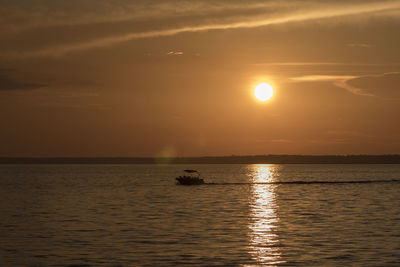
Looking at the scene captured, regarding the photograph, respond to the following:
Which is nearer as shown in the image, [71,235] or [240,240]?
[240,240]

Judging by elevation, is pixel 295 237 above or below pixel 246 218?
below

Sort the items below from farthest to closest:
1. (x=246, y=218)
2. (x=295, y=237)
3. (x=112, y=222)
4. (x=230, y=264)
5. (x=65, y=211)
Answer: (x=65, y=211) < (x=246, y=218) < (x=112, y=222) < (x=295, y=237) < (x=230, y=264)

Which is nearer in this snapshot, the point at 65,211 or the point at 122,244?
the point at 122,244

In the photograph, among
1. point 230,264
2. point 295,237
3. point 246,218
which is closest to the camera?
point 230,264

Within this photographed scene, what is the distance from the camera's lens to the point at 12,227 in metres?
58.9

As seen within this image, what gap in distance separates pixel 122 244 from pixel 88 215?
25.9 meters

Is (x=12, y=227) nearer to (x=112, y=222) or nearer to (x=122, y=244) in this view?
(x=112, y=222)

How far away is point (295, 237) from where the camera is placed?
50031mm

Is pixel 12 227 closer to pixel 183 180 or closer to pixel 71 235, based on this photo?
pixel 71 235

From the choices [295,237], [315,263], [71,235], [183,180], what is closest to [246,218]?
[295,237]

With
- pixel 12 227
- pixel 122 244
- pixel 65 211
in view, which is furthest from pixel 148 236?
pixel 65 211

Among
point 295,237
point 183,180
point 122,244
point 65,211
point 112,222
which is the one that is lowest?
point 122,244

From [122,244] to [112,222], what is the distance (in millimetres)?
17004

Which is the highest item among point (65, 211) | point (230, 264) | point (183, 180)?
point (183, 180)
